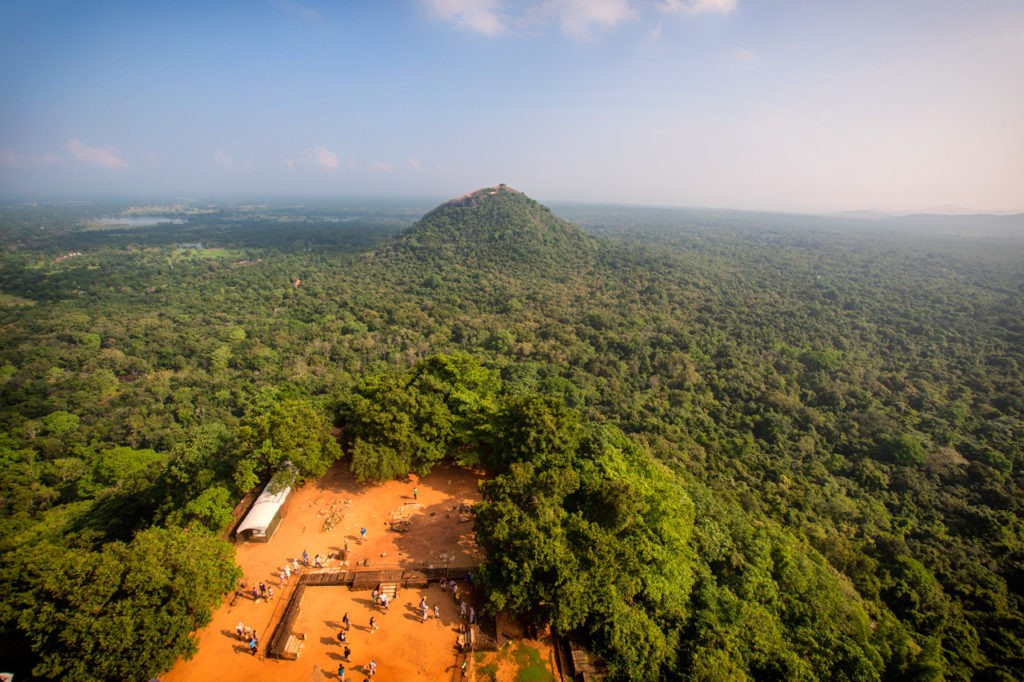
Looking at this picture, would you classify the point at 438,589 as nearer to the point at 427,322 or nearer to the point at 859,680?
the point at 859,680

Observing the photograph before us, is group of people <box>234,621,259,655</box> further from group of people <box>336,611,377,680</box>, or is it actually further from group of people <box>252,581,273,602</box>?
group of people <box>336,611,377,680</box>

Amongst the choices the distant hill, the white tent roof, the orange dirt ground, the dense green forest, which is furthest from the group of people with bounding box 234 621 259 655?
the distant hill

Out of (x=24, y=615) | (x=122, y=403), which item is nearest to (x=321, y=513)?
(x=24, y=615)

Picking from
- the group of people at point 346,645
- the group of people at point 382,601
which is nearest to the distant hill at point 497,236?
the group of people at point 382,601

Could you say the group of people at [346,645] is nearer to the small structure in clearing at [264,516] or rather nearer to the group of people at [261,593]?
the group of people at [261,593]

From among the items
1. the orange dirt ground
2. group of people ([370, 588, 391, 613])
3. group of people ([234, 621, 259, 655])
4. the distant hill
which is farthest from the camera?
the distant hill

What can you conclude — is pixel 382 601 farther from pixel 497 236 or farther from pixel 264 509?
pixel 497 236
